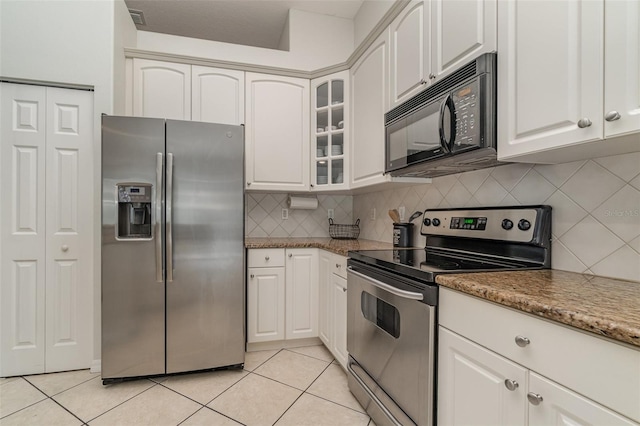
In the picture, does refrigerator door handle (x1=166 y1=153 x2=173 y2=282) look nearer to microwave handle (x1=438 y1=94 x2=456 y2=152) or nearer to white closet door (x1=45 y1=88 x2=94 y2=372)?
white closet door (x1=45 y1=88 x2=94 y2=372)

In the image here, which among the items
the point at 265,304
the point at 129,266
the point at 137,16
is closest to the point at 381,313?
the point at 265,304

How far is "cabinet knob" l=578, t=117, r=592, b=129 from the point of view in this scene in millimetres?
912

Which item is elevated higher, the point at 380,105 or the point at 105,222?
the point at 380,105

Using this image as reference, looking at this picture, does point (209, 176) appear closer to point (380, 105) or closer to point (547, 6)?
point (380, 105)

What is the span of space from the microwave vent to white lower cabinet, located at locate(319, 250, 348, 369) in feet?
3.14

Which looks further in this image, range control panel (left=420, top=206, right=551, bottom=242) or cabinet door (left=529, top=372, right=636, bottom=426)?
range control panel (left=420, top=206, right=551, bottom=242)

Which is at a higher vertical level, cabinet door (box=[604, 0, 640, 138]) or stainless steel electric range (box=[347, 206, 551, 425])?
cabinet door (box=[604, 0, 640, 138])

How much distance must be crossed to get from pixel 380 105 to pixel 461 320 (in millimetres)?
1549

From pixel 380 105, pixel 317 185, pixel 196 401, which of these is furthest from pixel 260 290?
pixel 380 105

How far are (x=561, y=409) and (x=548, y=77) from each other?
99 centimetres

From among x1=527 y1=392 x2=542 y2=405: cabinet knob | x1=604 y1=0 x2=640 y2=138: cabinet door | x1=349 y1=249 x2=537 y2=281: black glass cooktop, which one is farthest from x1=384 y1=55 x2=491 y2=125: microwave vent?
x1=527 y1=392 x2=542 y2=405: cabinet knob

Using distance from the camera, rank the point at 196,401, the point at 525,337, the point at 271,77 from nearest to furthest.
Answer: the point at 525,337 < the point at 196,401 < the point at 271,77

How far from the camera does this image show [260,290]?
7.99 ft

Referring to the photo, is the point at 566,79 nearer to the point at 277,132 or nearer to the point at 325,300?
the point at 325,300
